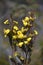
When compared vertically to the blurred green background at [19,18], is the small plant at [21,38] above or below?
below

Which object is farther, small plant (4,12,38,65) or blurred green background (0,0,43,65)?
blurred green background (0,0,43,65)

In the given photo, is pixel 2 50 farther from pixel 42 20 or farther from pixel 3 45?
pixel 42 20

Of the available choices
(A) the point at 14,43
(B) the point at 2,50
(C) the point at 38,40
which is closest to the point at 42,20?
(C) the point at 38,40

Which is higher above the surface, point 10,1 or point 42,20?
point 10,1

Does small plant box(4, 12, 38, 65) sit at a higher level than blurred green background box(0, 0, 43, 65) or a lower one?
lower

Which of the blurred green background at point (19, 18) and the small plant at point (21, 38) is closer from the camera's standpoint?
the small plant at point (21, 38)

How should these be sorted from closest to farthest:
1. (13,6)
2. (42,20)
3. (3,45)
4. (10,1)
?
(3,45) → (42,20) → (13,6) → (10,1)

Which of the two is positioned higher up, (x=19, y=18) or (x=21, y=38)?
(x=19, y=18)

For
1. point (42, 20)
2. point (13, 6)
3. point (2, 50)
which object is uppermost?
point (13, 6)

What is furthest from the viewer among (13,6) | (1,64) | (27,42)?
(13,6)

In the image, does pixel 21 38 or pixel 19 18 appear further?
pixel 19 18

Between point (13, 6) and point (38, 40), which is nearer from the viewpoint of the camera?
point (38, 40)
